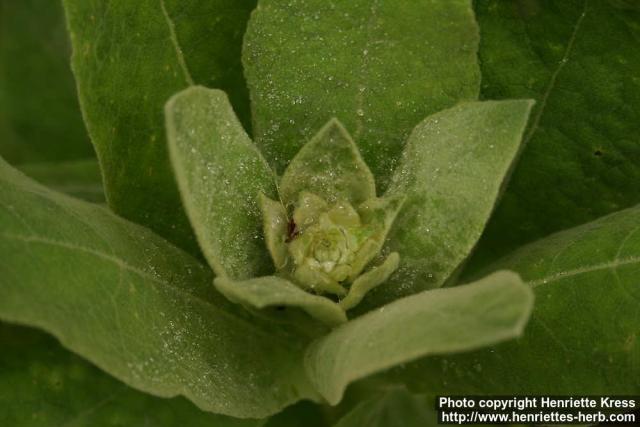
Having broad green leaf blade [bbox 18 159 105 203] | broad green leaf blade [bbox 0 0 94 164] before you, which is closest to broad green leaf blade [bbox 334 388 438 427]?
broad green leaf blade [bbox 18 159 105 203]

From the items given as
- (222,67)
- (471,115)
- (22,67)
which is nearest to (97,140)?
(222,67)

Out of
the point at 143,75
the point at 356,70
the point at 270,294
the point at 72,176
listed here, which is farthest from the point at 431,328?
the point at 72,176

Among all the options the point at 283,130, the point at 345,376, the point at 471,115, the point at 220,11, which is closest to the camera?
the point at 345,376

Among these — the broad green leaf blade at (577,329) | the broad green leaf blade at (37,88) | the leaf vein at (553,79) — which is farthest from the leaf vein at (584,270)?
the broad green leaf blade at (37,88)

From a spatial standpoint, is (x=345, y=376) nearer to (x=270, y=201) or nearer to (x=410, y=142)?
(x=270, y=201)

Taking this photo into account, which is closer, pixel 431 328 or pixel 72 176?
pixel 431 328

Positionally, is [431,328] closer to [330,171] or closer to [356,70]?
[330,171]
